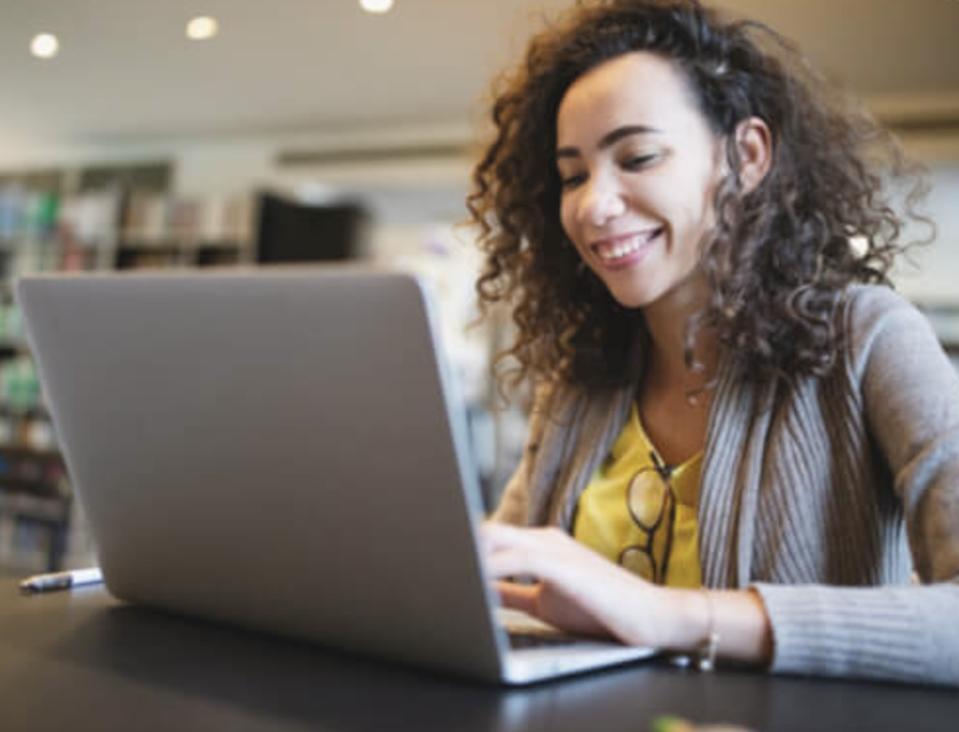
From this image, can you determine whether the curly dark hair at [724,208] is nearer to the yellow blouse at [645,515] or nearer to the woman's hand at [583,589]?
the yellow blouse at [645,515]

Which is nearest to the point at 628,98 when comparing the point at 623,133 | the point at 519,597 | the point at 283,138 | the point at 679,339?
the point at 623,133

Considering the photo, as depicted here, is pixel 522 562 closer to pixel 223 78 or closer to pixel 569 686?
pixel 569 686

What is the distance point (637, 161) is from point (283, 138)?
340 centimetres

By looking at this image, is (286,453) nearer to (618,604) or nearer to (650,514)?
(618,604)

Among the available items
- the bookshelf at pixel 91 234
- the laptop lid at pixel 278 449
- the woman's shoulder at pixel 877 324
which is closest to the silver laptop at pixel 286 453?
the laptop lid at pixel 278 449

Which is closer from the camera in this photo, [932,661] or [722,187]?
[932,661]

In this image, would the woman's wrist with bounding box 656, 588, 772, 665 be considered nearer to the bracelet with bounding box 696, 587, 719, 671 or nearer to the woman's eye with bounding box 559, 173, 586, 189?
the bracelet with bounding box 696, 587, 719, 671

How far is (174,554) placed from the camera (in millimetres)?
620

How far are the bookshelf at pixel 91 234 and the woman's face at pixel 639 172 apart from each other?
3.54 metres

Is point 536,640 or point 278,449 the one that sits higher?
point 278,449

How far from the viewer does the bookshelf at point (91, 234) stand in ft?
14.7

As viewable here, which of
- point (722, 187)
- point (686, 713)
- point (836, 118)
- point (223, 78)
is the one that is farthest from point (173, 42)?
point (686, 713)

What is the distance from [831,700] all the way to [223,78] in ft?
3.83

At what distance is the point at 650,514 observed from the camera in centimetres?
94
